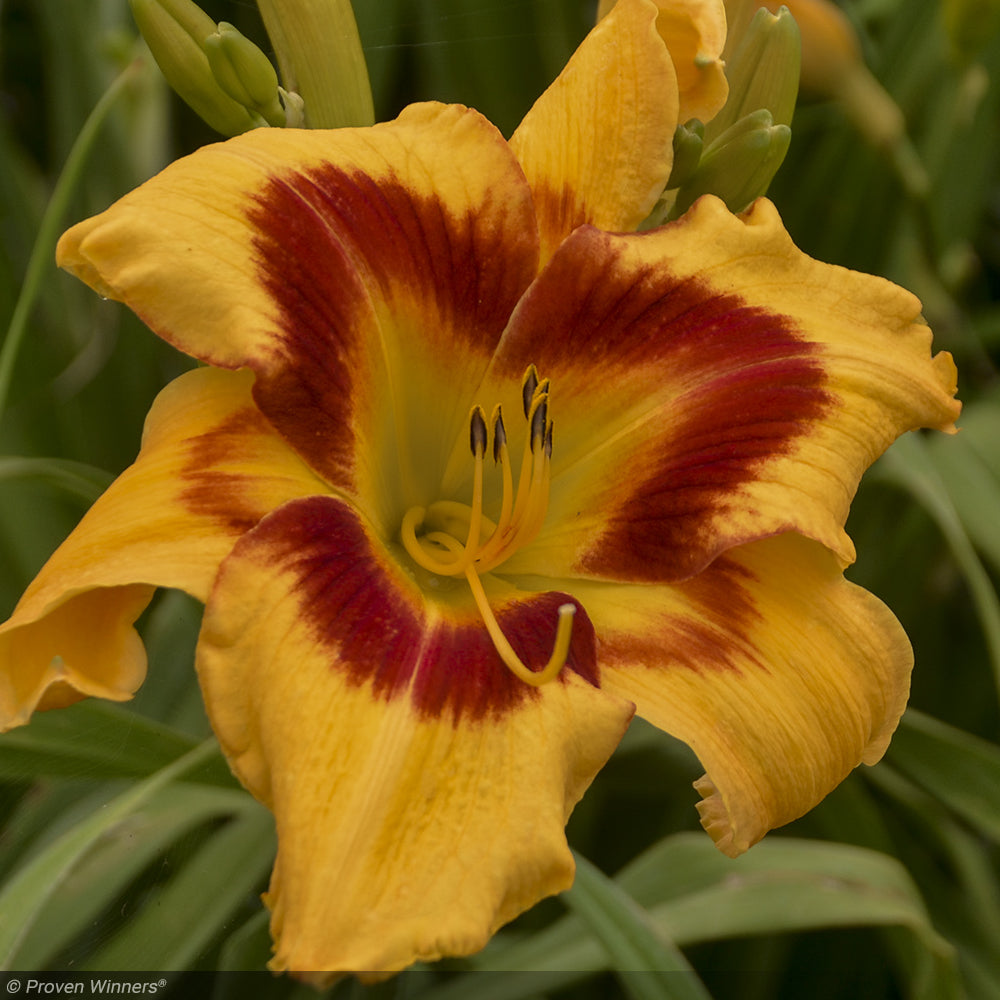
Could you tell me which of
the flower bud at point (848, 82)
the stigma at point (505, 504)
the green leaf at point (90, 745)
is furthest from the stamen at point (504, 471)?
the flower bud at point (848, 82)

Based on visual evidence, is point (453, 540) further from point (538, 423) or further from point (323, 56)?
point (323, 56)

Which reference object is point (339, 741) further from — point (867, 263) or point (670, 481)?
point (867, 263)

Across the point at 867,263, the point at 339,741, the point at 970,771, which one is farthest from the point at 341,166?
the point at 867,263

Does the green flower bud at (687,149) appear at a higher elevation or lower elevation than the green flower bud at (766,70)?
lower

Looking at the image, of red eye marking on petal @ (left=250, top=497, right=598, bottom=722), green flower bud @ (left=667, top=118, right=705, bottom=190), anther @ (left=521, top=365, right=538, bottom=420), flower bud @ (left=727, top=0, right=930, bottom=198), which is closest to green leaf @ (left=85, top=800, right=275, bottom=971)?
red eye marking on petal @ (left=250, top=497, right=598, bottom=722)

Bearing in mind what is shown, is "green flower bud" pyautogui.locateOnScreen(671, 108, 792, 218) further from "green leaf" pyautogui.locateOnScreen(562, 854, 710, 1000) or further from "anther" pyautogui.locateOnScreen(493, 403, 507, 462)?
"green leaf" pyautogui.locateOnScreen(562, 854, 710, 1000)

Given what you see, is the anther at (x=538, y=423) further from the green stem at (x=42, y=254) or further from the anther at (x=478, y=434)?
the green stem at (x=42, y=254)

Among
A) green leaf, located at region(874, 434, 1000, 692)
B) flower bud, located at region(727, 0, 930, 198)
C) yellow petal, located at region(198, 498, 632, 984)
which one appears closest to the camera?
yellow petal, located at region(198, 498, 632, 984)
